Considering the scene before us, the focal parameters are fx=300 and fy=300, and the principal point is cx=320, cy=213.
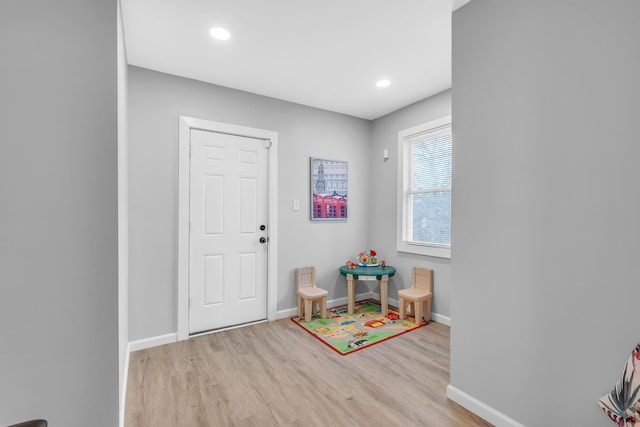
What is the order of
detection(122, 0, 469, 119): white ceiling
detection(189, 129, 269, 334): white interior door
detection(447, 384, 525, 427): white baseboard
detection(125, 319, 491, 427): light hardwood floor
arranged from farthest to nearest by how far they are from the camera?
1. detection(189, 129, 269, 334): white interior door
2. detection(122, 0, 469, 119): white ceiling
3. detection(125, 319, 491, 427): light hardwood floor
4. detection(447, 384, 525, 427): white baseboard

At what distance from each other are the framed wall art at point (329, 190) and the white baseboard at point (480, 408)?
2.29 m

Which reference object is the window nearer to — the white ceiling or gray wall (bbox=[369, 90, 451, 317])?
gray wall (bbox=[369, 90, 451, 317])

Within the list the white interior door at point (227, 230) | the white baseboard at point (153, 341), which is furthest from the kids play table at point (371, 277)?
the white baseboard at point (153, 341)

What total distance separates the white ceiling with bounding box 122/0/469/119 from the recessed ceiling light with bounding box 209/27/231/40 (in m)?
0.04

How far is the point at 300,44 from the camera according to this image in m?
2.34

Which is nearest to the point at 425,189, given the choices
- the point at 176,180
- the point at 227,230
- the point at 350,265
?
the point at 350,265

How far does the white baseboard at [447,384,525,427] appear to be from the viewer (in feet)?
5.44

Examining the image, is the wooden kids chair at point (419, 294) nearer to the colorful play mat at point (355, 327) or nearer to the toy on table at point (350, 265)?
the colorful play mat at point (355, 327)

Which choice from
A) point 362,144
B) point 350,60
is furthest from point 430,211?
point 350,60

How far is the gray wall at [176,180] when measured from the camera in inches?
105

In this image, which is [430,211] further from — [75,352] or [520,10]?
[75,352]

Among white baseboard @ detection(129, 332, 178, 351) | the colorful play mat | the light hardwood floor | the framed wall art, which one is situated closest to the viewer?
the light hardwood floor

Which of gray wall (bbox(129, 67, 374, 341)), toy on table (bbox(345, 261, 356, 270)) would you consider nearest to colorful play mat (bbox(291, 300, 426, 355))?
gray wall (bbox(129, 67, 374, 341))

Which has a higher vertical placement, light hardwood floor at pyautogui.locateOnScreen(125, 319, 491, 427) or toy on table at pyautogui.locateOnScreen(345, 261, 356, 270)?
toy on table at pyautogui.locateOnScreen(345, 261, 356, 270)
